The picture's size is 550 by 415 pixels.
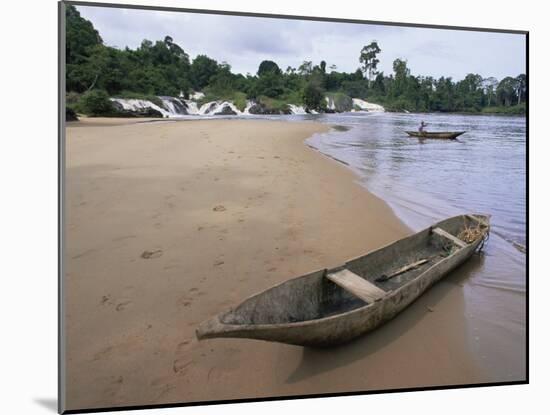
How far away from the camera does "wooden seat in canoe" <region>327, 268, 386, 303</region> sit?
2.12m

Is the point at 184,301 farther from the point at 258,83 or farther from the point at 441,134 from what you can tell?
the point at 441,134

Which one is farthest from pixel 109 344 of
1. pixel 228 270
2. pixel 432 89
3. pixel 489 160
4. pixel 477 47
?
pixel 489 160

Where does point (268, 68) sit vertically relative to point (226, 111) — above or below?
above

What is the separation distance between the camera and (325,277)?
2287mm

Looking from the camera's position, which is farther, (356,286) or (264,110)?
(264,110)

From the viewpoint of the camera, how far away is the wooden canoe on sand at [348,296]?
1.65m

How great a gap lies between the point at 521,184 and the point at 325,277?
5.31 ft

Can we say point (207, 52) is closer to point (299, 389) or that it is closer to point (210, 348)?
point (210, 348)

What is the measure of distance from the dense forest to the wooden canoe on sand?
102cm

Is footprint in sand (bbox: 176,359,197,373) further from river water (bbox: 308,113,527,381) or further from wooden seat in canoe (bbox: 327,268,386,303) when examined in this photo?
river water (bbox: 308,113,527,381)

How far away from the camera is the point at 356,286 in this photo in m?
2.21

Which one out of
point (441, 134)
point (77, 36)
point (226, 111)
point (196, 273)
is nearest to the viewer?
point (77, 36)

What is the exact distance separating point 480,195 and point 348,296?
1963 millimetres

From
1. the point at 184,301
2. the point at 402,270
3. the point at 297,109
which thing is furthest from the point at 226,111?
the point at 402,270
